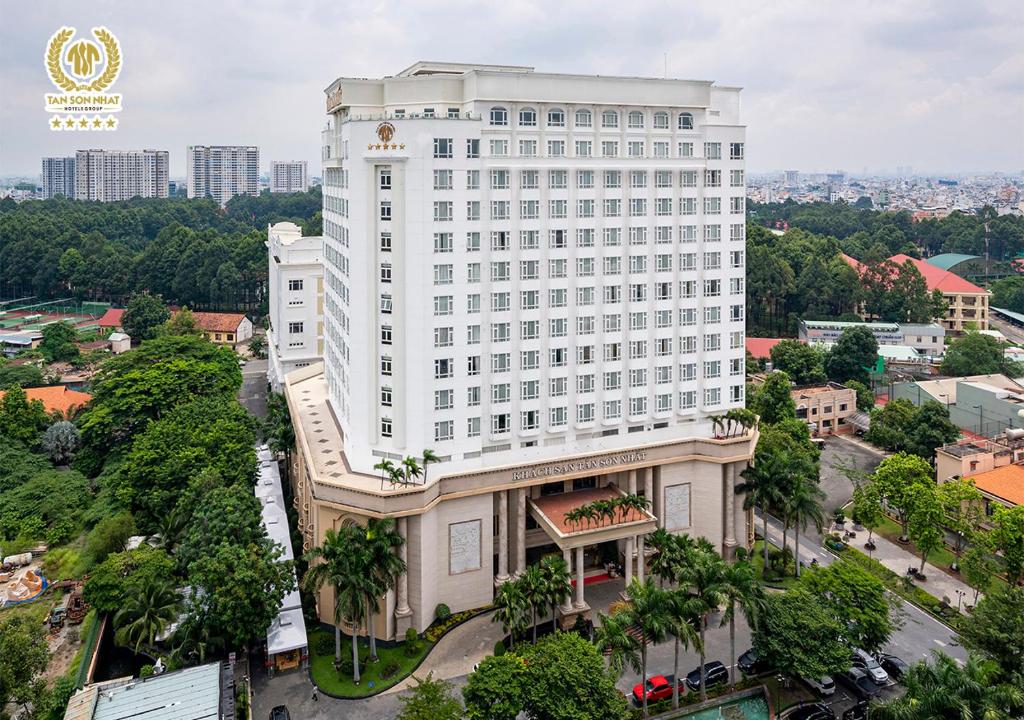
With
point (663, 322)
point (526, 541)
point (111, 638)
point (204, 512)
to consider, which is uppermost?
point (663, 322)

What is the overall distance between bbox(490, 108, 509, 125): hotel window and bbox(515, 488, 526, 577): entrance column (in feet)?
66.1

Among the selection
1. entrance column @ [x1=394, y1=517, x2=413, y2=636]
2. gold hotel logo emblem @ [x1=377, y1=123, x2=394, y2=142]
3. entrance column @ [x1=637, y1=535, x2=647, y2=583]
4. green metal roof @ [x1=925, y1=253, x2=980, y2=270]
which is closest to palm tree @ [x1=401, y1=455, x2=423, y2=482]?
entrance column @ [x1=394, y1=517, x2=413, y2=636]

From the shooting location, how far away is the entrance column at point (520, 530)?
44.0m

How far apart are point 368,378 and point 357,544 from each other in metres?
9.04

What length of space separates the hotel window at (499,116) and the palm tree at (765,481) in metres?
24.8

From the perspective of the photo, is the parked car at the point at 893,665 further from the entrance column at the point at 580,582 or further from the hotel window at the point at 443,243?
the hotel window at the point at 443,243

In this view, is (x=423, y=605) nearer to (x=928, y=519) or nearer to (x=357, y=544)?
(x=357, y=544)

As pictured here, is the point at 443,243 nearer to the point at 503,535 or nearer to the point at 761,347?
the point at 503,535

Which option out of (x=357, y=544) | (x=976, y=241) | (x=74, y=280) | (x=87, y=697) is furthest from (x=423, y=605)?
(x=976, y=241)

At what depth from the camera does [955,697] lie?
1072 inches

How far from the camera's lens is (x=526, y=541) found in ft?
152

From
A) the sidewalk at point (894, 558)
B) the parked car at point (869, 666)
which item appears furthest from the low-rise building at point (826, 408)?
the parked car at point (869, 666)

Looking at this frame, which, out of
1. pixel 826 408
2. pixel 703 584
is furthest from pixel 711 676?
pixel 826 408

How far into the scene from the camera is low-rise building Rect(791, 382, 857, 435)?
7419cm
